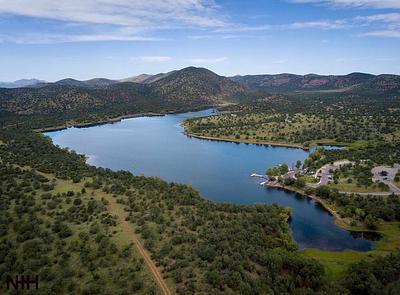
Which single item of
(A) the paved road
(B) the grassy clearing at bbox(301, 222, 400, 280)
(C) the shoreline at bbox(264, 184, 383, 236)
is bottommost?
(B) the grassy clearing at bbox(301, 222, 400, 280)

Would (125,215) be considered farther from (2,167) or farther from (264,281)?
(2,167)

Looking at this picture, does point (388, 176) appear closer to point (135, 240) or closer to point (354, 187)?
point (354, 187)

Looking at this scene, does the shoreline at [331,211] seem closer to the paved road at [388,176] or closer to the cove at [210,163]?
the cove at [210,163]

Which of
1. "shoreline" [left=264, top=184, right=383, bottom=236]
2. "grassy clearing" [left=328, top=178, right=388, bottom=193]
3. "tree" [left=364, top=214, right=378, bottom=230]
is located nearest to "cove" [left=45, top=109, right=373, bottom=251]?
"shoreline" [left=264, top=184, right=383, bottom=236]

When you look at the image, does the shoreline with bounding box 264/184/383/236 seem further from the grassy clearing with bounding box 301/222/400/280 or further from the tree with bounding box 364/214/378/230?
the grassy clearing with bounding box 301/222/400/280

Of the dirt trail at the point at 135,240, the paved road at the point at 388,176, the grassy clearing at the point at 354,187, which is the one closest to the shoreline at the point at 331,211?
the grassy clearing at the point at 354,187

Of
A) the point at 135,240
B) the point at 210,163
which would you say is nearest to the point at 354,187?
the point at 210,163
